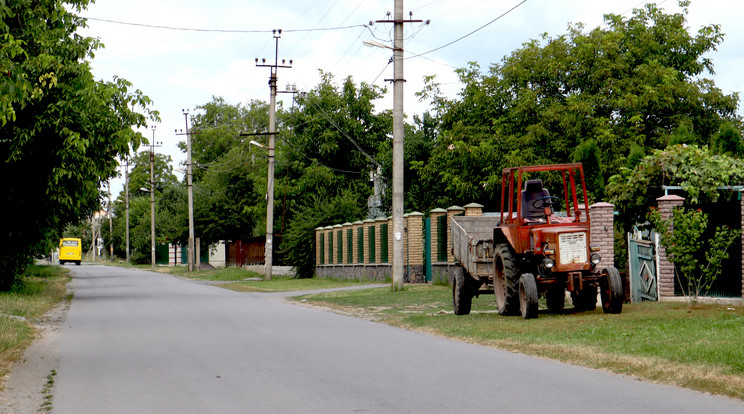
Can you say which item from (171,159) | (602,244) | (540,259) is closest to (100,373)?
(540,259)

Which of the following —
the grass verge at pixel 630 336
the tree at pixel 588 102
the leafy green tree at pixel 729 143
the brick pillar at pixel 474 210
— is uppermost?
the tree at pixel 588 102

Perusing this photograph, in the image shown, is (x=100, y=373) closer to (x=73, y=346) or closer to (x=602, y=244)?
(x=73, y=346)

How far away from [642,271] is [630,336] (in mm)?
6727

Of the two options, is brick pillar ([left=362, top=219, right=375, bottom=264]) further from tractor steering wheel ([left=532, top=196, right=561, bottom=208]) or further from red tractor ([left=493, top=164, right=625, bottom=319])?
tractor steering wheel ([left=532, top=196, right=561, bottom=208])

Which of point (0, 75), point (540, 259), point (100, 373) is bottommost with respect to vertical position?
point (100, 373)

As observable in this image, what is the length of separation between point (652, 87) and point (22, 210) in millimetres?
27132

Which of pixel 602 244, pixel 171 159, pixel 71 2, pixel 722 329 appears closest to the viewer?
pixel 722 329

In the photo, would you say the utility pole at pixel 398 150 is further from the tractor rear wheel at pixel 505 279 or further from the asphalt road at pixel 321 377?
the asphalt road at pixel 321 377

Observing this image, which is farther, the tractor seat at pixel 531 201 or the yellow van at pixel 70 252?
the yellow van at pixel 70 252

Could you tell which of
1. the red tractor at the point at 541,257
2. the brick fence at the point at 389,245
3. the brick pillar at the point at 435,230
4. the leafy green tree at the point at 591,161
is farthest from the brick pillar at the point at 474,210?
the red tractor at the point at 541,257

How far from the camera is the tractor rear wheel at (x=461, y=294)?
1731 cm

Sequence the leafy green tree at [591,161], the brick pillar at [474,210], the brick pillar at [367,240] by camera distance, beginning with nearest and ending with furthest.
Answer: the brick pillar at [474,210]
the leafy green tree at [591,161]
the brick pillar at [367,240]

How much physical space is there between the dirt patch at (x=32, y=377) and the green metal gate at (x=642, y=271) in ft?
36.7

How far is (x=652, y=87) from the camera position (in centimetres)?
3953
